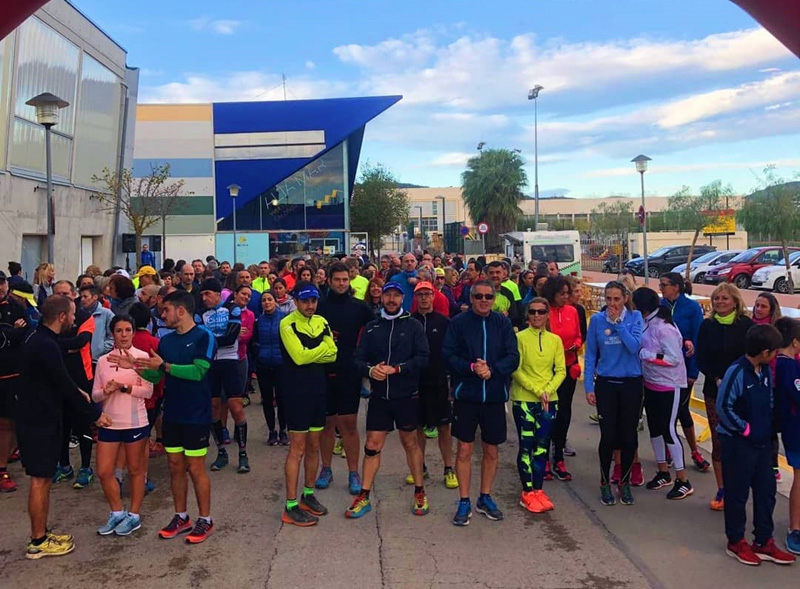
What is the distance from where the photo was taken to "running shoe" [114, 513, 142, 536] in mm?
5078

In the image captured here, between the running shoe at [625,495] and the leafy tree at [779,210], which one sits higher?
the leafy tree at [779,210]

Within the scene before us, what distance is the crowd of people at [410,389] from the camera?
15.3 feet

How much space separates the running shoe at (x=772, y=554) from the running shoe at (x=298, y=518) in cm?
309

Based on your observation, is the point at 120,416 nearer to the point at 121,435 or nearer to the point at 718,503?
the point at 121,435

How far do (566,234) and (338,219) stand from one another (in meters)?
17.4

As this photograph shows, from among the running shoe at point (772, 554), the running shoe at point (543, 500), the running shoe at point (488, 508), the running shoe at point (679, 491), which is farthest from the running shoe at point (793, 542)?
the running shoe at point (488, 508)

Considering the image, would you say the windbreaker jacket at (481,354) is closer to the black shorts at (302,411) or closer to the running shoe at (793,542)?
the black shorts at (302,411)

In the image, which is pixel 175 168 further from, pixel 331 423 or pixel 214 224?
pixel 331 423

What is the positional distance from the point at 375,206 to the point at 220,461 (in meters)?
41.1

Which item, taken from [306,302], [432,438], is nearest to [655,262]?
[432,438]

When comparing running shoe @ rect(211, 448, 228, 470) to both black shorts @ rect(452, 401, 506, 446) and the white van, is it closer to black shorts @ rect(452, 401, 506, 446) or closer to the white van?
black shorts @ rect(452, 401, 506, 446)

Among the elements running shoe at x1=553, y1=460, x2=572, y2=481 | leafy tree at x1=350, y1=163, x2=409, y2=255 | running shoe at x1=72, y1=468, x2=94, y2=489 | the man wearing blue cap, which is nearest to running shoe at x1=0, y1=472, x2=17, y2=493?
running shoe at x1=72, y1=468, x2=94, y2=489

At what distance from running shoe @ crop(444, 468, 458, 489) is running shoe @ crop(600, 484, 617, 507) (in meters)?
1.25

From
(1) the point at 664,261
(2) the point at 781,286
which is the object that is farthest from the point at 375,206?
(2) the point at 781,286
